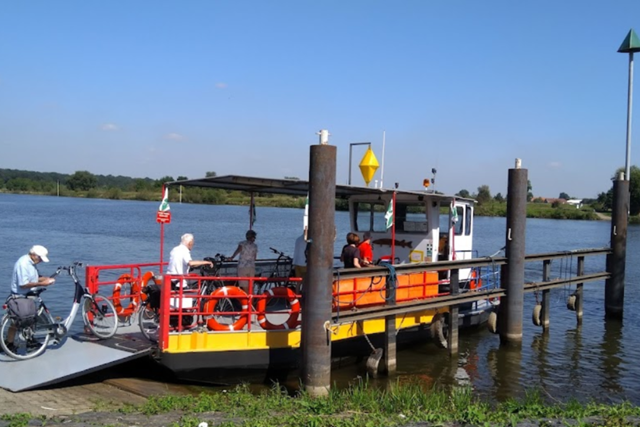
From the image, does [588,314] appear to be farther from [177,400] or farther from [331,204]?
[177,400]

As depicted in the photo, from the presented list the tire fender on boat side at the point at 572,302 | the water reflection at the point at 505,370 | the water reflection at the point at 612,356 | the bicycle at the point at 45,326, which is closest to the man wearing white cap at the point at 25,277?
the bicycle at the point at 45,326

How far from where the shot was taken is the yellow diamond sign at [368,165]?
43.3 feet

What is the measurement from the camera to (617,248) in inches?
675

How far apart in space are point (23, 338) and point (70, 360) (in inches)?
34.6

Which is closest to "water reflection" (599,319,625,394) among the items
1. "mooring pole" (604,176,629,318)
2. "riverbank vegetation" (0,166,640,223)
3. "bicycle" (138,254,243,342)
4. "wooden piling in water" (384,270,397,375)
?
"mooring pole" (604,176,629,318)

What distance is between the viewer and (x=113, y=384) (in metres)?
9.52

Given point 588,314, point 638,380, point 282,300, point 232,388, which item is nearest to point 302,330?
point 232,388

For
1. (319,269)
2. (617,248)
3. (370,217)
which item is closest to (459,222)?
(370,217)

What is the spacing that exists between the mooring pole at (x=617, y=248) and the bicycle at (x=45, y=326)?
514 inches

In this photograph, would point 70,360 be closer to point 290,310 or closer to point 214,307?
point 214,307

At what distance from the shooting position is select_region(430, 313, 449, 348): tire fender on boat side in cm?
1301

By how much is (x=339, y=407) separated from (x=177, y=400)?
2.04 metres

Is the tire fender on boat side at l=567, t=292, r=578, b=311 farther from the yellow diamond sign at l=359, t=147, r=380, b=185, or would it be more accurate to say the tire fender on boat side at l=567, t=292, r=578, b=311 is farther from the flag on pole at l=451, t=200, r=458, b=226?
the yellow diamond sign at l=359, t=147, r=380, b=185

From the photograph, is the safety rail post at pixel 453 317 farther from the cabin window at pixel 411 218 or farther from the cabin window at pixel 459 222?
the cabin window at pixel 459 222
